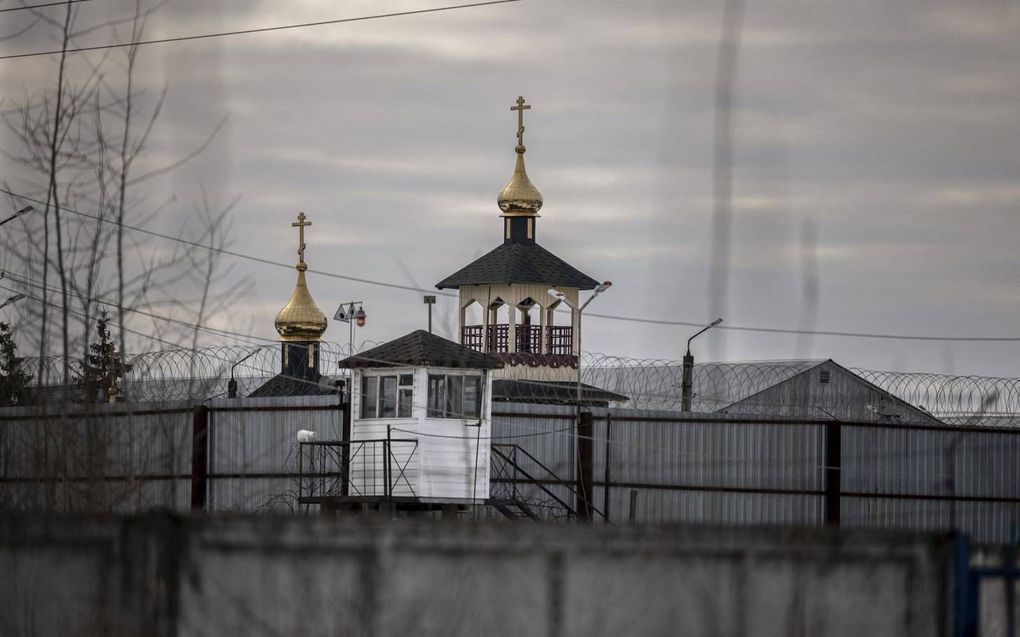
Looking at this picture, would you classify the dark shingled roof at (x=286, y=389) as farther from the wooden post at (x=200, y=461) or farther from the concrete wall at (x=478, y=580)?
the concrete wall at (x=478, y=580)

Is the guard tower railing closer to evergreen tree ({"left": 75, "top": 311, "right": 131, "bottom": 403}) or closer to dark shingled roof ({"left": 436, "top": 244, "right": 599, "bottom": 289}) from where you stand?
evergreen tree ({"left": 75, "top": 311, "right": 131, "bottom": 403})

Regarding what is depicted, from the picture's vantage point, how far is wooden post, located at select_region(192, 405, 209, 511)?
22.8 m

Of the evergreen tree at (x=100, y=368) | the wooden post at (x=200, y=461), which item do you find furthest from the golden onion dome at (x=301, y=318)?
the evergreen tree at (x=100, y=368)

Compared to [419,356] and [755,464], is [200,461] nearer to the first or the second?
[419,356]

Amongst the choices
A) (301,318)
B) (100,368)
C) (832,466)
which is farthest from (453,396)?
(301,318)

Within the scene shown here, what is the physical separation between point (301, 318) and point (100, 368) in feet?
119

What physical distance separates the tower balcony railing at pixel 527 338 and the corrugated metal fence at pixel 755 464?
42.0ft

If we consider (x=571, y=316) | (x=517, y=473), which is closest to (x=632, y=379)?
(x=571, y=316)

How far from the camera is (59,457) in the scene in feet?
28.4

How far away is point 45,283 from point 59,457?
111 cm

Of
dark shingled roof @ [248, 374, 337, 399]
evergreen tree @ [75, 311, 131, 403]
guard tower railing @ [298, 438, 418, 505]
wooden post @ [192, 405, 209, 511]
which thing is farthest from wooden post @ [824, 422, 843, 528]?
dark shingled roof @ [248, 374, 337, 399]

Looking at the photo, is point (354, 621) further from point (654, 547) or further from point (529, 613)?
point (654, 547)

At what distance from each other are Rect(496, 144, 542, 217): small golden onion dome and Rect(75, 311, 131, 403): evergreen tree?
28.2 metres

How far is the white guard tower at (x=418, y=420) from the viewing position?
2019cm
